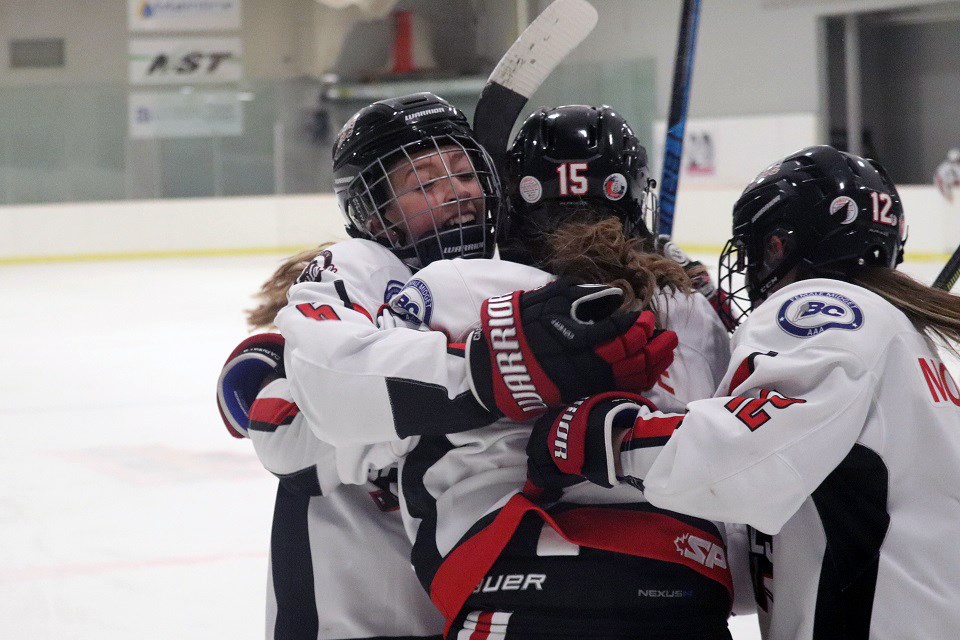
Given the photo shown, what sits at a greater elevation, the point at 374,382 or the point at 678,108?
the point at 678,108

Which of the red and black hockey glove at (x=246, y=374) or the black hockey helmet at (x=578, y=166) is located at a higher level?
the black hockey helmet at (x=578, y=166)

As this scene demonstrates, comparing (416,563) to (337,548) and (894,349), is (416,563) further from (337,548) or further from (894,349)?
(894,349)

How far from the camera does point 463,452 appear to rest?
50.5 inches

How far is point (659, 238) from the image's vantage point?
64.3 inches

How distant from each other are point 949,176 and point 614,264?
308 inches

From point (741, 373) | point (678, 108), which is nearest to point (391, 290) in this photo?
point (741, 373)

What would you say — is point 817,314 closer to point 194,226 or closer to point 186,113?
point 194,226

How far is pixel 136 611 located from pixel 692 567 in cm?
141

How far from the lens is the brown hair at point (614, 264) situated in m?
1.24

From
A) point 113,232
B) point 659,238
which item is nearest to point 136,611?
point 659,238

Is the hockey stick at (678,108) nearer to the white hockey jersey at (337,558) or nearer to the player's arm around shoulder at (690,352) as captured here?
the player's arm around shoulder at (690,352)

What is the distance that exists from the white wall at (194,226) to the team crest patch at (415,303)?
951 centimetres

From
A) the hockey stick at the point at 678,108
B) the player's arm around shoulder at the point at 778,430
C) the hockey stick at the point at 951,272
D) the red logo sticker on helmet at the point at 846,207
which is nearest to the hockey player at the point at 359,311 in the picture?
the player's arm around shoulder at the point at 778,430

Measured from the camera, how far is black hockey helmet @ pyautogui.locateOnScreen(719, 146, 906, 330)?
1330mm
